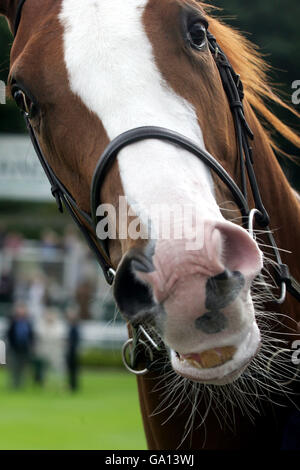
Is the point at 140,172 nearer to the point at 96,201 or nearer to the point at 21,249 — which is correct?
the point at 96,201

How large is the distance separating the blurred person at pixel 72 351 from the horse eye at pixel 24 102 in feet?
38.8

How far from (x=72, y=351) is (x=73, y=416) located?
9.42ft

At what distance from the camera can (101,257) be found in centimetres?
272

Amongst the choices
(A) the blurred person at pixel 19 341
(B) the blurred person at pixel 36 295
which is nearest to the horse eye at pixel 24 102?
(A) the blurred person at pixel 19 341

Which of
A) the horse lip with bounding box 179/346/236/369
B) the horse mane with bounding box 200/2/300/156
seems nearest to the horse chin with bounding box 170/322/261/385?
the horse lip with bounding box 179/346/236/369

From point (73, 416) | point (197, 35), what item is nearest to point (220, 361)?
point (197, 35)

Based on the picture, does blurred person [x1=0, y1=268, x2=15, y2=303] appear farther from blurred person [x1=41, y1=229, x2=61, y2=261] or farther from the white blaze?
the white blaze

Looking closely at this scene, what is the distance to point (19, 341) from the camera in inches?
555

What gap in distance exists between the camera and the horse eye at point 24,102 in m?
2.60

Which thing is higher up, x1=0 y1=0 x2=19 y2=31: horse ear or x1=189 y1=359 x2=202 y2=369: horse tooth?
x1=0 y1=0 x2=19 y2=31: horse ear

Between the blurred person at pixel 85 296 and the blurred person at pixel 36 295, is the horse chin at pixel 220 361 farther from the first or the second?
the blurred person at pixel 85 296

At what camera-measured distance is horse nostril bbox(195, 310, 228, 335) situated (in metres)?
2.01

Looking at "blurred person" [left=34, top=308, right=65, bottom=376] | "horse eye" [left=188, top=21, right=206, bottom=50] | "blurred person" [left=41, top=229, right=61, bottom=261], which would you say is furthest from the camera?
"blurred person" [left=41, top=229, right=61, bottom=261]

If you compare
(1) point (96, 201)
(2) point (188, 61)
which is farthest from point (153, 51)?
(1) point (96, 201)
